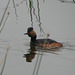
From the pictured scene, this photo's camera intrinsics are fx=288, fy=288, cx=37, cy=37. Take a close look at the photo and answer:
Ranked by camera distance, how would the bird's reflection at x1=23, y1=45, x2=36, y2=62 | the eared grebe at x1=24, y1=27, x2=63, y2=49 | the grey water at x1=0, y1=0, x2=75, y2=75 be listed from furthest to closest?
the eared grebe at x1=24, y1=27, x2=63, y2=49 → the bird's reflection at x1=23, y1=45, x2=36, y2=62 → the grey water at x1=0, y1=0, x2=75, y2=75

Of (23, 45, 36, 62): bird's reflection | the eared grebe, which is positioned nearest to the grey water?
(23, 45, 36, 62): bird's reflection

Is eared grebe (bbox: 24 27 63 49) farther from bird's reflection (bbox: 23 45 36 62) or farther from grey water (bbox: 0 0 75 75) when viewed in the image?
bird's reflection (bbox: 23 45 36 62)

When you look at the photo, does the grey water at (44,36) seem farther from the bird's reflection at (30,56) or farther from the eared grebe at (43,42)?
the eared grebe at (43,42)

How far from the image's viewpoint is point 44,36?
13883mm

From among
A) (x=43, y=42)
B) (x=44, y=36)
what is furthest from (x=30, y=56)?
(x=44, y=36)

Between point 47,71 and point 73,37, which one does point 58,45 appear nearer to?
point 73,37

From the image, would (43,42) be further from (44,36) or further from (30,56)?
(30,56)

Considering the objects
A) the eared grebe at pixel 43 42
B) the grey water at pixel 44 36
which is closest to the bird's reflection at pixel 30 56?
the grey water at pixel 44 36

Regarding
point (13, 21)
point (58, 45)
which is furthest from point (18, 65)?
point (13, 21)

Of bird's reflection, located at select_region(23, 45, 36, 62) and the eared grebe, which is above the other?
the eared grebe

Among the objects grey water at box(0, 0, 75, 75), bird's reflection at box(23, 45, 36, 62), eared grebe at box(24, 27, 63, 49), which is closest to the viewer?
grey water at box(0, 0, 75, 75)

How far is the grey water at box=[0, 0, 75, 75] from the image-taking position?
828 cm

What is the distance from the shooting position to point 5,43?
1238cm

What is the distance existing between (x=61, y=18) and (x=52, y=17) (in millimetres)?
568
